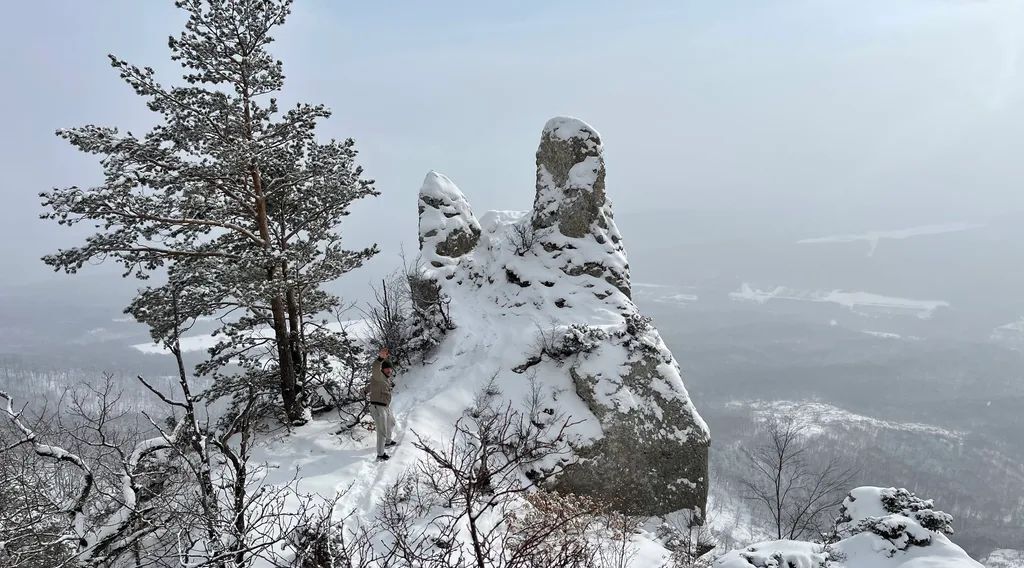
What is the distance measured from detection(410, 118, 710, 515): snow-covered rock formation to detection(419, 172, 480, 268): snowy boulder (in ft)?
0.18

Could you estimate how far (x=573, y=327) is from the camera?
66.0ft

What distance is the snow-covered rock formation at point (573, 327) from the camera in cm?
1869

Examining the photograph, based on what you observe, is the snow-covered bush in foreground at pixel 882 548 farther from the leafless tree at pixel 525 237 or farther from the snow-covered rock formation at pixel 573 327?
the leafless tree at pixel 525 237

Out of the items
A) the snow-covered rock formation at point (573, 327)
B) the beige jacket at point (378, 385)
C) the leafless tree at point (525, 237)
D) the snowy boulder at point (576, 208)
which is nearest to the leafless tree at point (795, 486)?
the snow-covered rock formation at point (573, 327)

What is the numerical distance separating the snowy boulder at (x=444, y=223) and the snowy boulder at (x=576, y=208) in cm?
361

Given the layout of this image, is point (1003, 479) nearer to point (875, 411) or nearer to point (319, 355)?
point (875, 411)

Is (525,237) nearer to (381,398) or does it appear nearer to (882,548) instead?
(381,398)

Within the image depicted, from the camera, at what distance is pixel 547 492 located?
16.2m

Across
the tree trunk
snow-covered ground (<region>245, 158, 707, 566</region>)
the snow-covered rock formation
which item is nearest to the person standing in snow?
snow-covered ground (<region>245, 158, 707, 566</region>)

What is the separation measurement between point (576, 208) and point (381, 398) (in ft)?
47.5

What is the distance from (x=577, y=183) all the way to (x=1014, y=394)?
251 m

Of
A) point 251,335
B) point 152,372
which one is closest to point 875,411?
point 251,335

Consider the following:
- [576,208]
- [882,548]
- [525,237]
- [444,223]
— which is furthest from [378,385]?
[576,208]

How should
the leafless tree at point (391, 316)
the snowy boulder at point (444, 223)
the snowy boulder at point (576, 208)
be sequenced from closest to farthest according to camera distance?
1. the leafless tree at point (391, 316)
2. the snowy boulder at point (576, 208)
3. the snowy boulder at point (444, 223)
